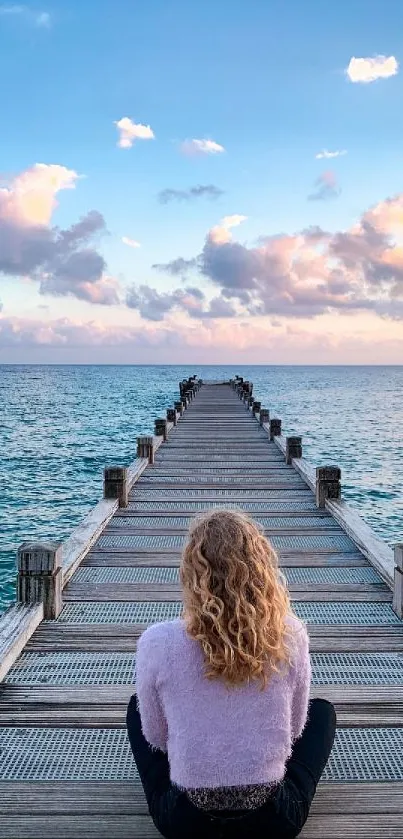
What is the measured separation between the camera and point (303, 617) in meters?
6.15

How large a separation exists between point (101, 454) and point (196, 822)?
3009cm

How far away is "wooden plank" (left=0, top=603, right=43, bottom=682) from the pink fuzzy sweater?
247 cm

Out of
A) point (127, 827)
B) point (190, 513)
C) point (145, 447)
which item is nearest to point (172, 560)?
point (190, 513)

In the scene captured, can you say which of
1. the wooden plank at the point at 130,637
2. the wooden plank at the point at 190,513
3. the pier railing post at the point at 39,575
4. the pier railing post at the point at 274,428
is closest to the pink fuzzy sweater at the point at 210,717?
the wooden plank at the point at 130,637

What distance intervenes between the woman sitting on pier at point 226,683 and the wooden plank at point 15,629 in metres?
2.44

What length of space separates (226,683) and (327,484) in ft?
25.4

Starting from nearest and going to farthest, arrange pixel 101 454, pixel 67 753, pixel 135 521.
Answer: pixel 67 753
pixel 135 521
pixel 101 454

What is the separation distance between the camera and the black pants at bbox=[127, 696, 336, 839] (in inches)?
108

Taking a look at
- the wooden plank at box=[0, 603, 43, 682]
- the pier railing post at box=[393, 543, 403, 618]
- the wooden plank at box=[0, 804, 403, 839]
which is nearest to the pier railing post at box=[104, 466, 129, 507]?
the wooden plank at box=[0, 603, 43, 682]

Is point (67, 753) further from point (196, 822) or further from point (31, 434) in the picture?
point (31, 434)

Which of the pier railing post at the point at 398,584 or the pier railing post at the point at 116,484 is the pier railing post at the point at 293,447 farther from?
the pier railing post at the point at 398,584

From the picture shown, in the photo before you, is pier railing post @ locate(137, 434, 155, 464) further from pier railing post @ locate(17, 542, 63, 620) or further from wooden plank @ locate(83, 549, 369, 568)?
pier railing post @ locate(17, 542, 63, 620)

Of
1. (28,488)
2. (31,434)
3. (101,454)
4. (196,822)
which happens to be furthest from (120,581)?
(31,434)

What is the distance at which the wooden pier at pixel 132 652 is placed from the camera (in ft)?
11.7
